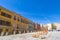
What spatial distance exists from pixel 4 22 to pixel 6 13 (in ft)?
8.96

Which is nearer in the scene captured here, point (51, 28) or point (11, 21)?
point (11, 21)

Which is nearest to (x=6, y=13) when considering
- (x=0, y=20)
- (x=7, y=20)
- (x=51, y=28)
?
(x=7, y=20)

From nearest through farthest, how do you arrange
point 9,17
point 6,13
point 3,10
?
1. point 3,10
2. point 6,13
3. point 9,17

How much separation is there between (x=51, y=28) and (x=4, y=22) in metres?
72.4

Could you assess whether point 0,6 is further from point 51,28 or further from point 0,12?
point 51,28

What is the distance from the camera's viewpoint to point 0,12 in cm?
2873

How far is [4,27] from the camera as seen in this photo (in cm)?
2995

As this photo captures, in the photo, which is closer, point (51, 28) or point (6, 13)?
point (6, 13)

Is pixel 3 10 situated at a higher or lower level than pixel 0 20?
higher

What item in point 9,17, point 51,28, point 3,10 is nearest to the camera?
point 3,10

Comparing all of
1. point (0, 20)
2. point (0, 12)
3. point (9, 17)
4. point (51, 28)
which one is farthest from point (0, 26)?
point (51, 28)

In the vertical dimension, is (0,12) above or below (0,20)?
above

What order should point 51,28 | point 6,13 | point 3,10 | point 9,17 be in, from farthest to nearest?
1. point 51,28
2. point 9,17
3. point 6,13
4. point 3,10

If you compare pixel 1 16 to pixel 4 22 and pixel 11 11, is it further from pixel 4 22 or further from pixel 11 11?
pixel 11 11
